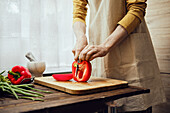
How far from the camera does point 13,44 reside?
1.54m

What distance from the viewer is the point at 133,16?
41.6 inches

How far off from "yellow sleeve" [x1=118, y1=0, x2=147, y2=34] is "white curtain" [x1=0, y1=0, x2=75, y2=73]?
2.82 feet

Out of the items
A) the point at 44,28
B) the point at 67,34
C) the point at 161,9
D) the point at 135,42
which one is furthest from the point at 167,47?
the point at 44,28

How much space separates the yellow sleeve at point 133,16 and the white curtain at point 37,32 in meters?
0.86

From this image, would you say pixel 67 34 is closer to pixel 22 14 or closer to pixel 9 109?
pixel 22 14

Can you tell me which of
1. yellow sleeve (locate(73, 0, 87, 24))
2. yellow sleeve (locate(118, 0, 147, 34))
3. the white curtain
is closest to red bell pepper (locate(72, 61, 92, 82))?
yellow sleeve (locate(118, 0, 147, 34))

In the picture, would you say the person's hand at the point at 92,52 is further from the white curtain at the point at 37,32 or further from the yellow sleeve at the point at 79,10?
the white curtain at the point at 37,32

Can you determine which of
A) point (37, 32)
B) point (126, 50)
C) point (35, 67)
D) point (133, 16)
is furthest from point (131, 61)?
point (37, 32)

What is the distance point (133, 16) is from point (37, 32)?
0.92 metres

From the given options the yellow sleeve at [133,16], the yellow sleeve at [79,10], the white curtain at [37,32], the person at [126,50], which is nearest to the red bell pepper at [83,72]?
the person at [126,50]

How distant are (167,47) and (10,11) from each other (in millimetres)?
1300

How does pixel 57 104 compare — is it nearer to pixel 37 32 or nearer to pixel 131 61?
pixel 131 61

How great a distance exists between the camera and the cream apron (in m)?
1.09

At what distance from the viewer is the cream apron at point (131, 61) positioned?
1.09 meters
